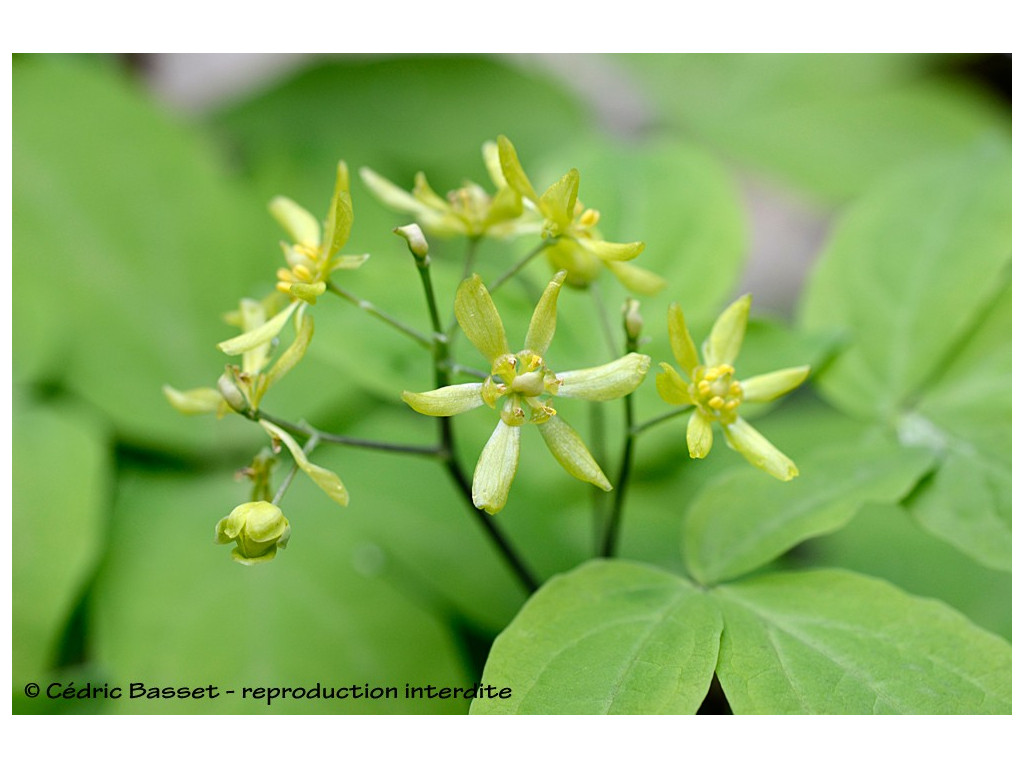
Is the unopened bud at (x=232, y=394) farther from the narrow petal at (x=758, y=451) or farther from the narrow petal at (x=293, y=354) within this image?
the narrow petal at (x=758, y=451)

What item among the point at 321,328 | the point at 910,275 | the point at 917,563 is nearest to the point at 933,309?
the point at 910,275

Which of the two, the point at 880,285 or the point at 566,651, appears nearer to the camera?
the point at 566,651

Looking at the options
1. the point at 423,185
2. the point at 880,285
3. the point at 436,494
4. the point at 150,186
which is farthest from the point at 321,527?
the point at 880,285

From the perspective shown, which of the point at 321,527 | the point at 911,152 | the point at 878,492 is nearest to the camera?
the point at 878,492

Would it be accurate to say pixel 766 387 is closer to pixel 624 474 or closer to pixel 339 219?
pixel 624 474

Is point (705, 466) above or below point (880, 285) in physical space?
below

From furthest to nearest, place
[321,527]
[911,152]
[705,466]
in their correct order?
1. [911,152]
2. [705,466]
3. [321,527]

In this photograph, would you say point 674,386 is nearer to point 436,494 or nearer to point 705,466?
point 436,494
